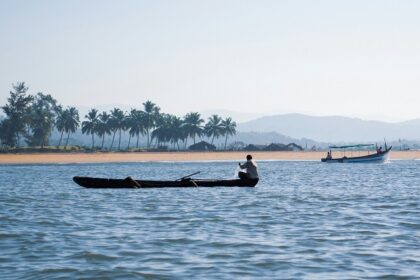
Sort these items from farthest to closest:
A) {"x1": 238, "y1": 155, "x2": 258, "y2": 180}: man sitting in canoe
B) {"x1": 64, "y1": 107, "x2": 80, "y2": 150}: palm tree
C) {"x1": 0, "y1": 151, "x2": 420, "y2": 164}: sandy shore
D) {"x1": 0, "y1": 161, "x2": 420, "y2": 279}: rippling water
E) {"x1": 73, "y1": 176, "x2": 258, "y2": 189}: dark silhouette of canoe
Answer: {"x1": 64, "y1": 107, "x2": 80, "y2": 150}: palm tree < {"x1": 0, "y1": 151, "x2": 420, "y2": 164}: sandy shore < {"x1": 238, "y1": 155, "x2": 258, "y2": 180}: man sitting in canoe < {"x1": 73, "y1": 176, "x2": 258, "y2": 189}: dark silhouette of canoe < {"x1": 0, "y1": 161, "x2": 420, "y2": 279}: rippling water

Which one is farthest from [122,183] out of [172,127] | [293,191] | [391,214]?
[172,127]

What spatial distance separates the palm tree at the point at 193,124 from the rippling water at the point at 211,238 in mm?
148807

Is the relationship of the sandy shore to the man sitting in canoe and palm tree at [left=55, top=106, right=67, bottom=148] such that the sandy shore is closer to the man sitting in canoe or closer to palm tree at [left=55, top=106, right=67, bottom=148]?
palm tree at [left=55, top=106, right=67, bottom=148]

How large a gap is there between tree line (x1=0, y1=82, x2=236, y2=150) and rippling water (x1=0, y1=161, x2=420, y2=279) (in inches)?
4579

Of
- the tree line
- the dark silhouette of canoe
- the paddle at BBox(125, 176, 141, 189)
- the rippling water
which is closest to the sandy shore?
the tree line

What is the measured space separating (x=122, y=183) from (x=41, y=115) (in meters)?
120

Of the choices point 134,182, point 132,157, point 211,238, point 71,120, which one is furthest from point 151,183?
point 71,120

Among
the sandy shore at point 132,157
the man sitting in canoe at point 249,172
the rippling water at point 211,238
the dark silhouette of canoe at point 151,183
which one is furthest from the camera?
the sandy shore at point 132,157

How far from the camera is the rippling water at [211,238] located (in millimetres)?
13312

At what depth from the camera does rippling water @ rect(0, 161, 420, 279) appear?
13.3 metres

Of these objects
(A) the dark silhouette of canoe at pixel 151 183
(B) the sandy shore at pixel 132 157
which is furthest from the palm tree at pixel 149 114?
(A) the dark silhouette of canoe at pixel 151 183

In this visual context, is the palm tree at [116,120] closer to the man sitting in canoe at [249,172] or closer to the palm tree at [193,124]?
the palm tree at [193,124]

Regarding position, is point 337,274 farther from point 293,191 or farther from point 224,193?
point 293,191

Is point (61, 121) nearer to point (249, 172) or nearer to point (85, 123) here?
point (85, 123)
